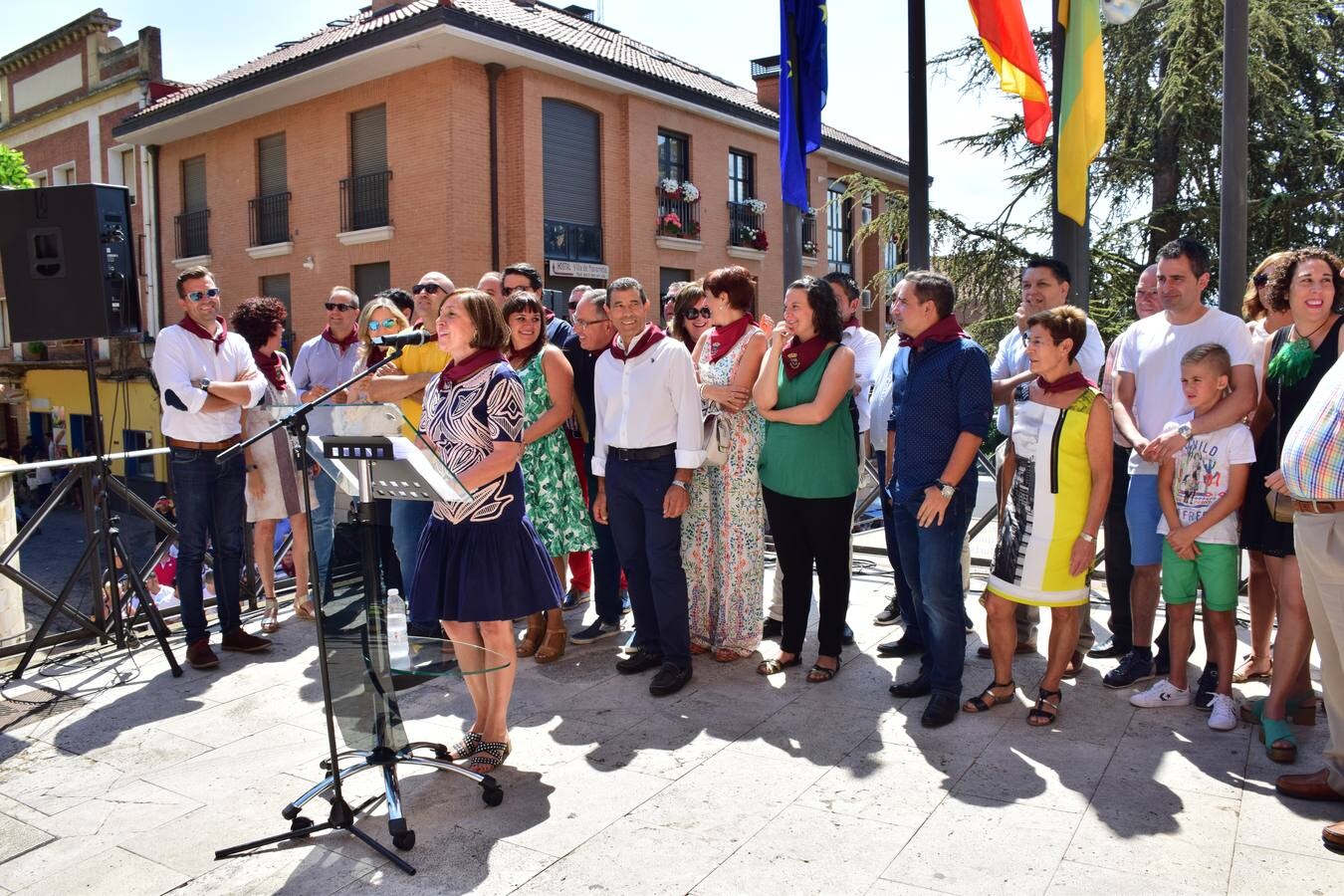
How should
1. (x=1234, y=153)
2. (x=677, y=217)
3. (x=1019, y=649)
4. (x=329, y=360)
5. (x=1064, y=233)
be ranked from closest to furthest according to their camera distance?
1. (x=1019, y=649)
2. (x=1234, y=153)
3. (x=1064, y=233)
4. (x=329, y=360)
5. (x=677, y=217)

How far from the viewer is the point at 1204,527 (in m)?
4.19

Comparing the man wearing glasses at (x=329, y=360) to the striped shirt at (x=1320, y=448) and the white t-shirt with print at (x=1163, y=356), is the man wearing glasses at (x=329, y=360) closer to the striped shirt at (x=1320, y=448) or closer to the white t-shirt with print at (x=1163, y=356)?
the white t-shirt with print at (x=1163, y=356)

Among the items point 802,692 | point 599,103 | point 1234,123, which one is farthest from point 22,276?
point 599,103

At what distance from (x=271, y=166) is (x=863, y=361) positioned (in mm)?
18465

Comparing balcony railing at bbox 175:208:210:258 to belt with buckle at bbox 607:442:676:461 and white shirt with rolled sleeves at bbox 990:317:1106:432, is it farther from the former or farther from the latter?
white shirt with rolled sleeves at bbox 990:317:1106:432

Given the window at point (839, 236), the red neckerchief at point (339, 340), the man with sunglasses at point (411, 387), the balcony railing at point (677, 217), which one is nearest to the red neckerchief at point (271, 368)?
the red neckerchief at point (339, 340)

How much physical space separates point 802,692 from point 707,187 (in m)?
18.5

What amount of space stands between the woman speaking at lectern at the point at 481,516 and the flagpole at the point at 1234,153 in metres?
4.23

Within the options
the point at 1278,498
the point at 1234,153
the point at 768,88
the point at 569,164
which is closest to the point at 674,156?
the point at 569,164

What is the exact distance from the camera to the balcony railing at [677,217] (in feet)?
67.3

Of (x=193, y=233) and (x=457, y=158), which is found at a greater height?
(x=457, y=158)

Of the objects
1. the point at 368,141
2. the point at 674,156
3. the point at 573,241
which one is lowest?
the point at 573,241

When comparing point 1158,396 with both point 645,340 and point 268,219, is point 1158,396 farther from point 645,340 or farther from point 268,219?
point 268,219

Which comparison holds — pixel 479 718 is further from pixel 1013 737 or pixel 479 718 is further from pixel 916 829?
pixel 1013 737
